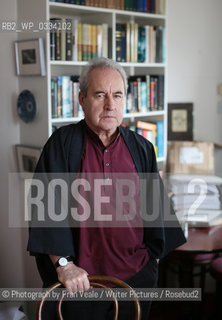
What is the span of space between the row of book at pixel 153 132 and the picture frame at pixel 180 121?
24 cm

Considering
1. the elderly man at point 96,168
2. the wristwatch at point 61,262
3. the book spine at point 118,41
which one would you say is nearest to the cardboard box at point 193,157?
the book spine at point 118,41

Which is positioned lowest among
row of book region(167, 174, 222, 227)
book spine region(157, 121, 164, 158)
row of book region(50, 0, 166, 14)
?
row of book region(167, 174, 222, 227)

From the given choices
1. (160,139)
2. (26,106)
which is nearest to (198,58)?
(160,139)

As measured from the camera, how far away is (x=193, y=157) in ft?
11.3

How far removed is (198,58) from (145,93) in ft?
1.98

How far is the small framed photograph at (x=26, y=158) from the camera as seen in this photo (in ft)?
8.67

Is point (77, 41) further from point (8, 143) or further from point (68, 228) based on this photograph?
point (68, 228)

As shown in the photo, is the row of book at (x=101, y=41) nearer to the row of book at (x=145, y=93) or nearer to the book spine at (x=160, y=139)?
the row of book at (x=145, y=93)

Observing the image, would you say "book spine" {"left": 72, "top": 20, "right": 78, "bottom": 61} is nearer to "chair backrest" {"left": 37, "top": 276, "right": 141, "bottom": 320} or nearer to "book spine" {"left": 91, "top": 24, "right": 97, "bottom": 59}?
"book spine" {"left": 91, "top": 24, "right": 97, "bottom": 59}

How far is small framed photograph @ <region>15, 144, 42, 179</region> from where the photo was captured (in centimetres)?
264

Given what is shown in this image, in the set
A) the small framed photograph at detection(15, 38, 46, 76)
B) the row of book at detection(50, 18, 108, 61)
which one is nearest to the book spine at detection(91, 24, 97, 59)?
the row of book at detection(50, 18, 108, 61)

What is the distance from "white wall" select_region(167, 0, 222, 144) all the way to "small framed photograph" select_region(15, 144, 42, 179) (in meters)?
1.30

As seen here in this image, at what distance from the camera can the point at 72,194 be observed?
167 cm

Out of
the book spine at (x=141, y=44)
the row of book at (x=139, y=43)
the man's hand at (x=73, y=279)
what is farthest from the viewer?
the book spine at (x=141, y=44)
